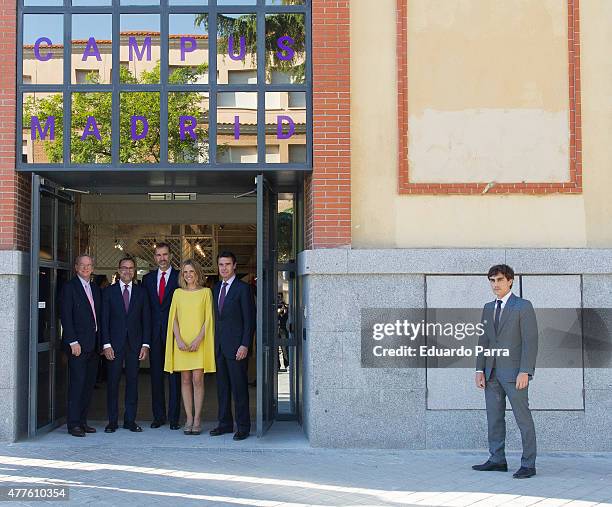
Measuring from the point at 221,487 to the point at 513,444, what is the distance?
3307 mm

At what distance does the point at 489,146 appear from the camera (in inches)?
361

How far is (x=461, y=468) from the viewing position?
8.06m

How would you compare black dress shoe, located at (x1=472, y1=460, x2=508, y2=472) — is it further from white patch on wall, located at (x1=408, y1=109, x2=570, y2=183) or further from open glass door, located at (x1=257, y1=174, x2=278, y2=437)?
white patch on wall, located at (x1=408, y1=109, x2=570, y2=183)

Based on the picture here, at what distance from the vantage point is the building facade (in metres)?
8.94

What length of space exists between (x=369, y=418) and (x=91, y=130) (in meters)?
4.35

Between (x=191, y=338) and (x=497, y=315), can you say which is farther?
(x=191, y=338)

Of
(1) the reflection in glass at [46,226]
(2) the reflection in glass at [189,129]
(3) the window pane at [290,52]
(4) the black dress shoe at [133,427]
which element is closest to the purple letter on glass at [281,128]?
(3) the window pane at [290,52]

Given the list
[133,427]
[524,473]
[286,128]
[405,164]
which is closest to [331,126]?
[286,128]

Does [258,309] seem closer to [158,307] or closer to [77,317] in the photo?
[158,307]

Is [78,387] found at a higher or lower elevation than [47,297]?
lower

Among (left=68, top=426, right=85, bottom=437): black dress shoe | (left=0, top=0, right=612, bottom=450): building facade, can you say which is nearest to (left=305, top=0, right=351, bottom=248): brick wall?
(left=0, top=0, right=612, bottom=450): building facade

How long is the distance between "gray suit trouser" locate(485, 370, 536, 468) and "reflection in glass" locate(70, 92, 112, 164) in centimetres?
477

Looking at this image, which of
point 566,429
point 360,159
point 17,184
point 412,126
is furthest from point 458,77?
point 17,184

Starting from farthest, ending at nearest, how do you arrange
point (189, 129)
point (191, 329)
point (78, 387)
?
1. point (191, 329)
2. point (78, 387)
3. point (189, 129)
